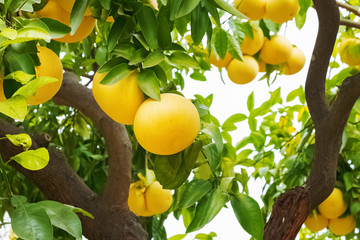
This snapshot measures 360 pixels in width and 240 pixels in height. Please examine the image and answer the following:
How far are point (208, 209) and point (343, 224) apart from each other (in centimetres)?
84

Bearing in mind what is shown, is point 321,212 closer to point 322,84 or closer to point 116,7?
point 322,84

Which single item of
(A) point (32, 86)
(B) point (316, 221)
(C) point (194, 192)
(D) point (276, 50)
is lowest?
(B) point (316, 221)

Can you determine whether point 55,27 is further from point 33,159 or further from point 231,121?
point 231,121

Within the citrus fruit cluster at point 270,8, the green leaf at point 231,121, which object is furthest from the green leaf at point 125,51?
the green leaf at point 231,121

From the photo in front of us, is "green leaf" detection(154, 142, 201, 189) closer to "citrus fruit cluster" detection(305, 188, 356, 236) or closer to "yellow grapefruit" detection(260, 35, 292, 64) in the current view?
"yellow grapefruit" detection(260, 35, 292, 64)

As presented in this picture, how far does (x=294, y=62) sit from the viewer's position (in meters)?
1.39

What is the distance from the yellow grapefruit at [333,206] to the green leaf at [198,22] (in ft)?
2.73

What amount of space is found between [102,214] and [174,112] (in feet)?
2.93

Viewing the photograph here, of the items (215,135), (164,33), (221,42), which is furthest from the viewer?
(221,42)

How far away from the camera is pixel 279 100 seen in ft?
5.91

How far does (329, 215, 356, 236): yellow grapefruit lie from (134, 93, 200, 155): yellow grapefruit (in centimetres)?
96

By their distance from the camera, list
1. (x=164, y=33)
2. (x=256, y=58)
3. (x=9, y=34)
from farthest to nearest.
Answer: (x=256, y=58)
(x=164, y=33)
(x=9, y=34)

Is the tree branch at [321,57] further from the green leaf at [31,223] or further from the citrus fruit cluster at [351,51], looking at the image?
the green leaf at [31,223]

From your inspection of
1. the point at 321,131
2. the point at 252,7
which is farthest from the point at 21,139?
the point at 321,131
